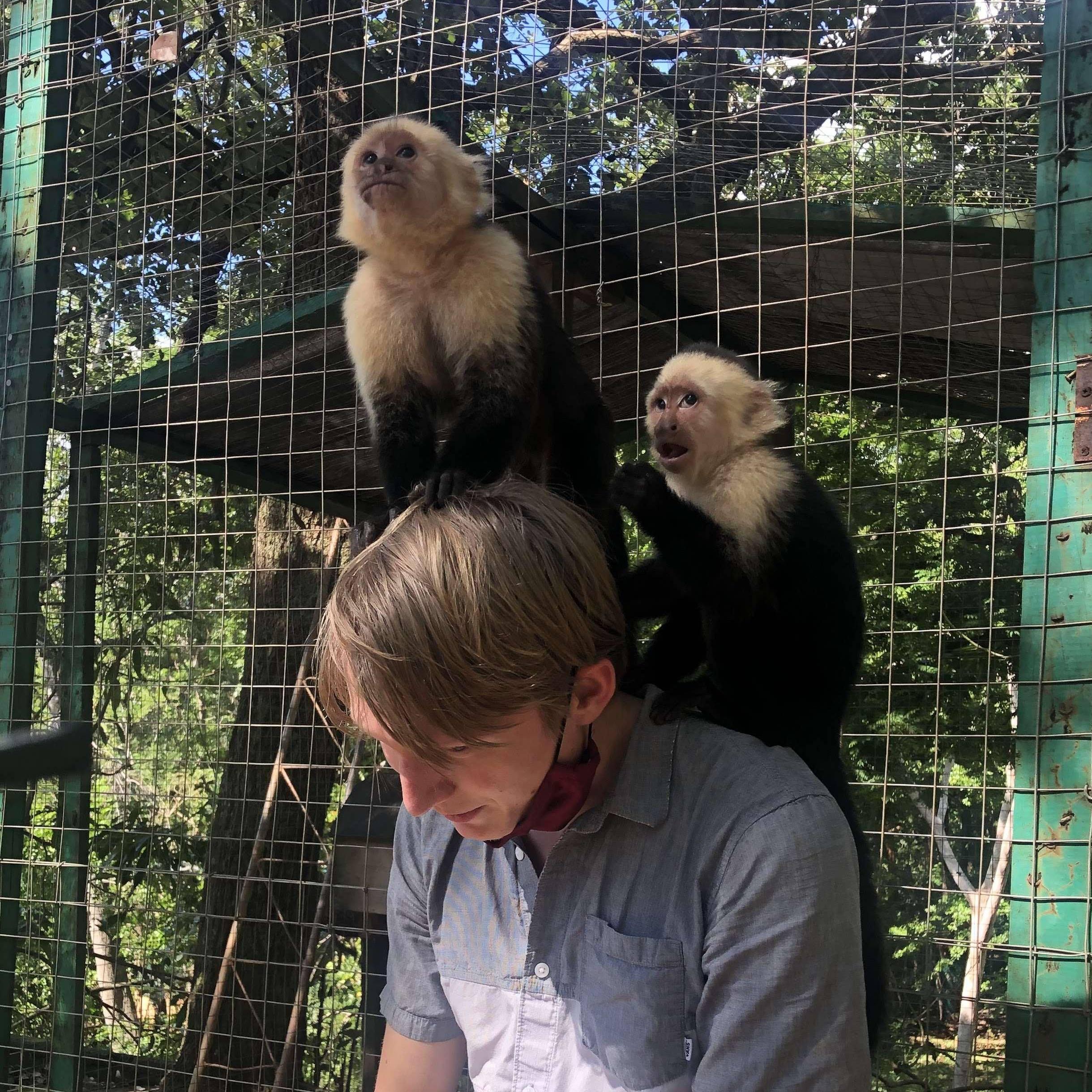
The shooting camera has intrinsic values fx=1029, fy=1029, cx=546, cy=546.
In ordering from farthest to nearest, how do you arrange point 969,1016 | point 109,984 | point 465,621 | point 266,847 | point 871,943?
point 109,984 < point 969,1016 < point 266,847 < point 871,943 < point 465,621

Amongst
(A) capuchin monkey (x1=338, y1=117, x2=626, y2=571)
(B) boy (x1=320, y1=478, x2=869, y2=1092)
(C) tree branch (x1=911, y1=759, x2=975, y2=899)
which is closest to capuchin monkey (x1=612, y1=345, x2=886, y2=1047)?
(A) capuchin monkey (x1=338, y1=117, x2=626, y2=571)

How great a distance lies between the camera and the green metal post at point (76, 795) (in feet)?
9.21

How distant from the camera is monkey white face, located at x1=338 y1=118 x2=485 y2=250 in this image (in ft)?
6.69

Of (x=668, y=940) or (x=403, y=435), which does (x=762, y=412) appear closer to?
(x=403, y=435)

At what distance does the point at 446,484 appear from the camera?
1.68m

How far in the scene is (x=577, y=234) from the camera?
8.67ft

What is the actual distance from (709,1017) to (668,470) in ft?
3.38

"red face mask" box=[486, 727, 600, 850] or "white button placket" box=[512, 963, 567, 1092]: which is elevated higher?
"red face mask" box=[486, 727, 600, 850]

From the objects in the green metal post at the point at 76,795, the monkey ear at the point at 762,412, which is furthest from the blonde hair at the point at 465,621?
the green metal post at the point at 76,795

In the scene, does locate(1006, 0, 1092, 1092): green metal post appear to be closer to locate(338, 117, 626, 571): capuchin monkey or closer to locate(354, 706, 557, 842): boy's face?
locate(338, 117, 626, 571): capuchin monkey

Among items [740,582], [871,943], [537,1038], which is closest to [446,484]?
[740,582]

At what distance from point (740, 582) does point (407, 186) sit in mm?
1032

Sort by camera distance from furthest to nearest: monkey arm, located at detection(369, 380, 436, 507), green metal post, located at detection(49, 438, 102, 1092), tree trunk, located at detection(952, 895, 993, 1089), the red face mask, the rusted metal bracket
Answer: tree trunk, located at detection(952, 895, 993, 1089)
green metal post, located at detection(49, 438, 102, 1092)
monkey arm, located at detection(369, 380, 436, 507)
the rusted metal bracket
the red face mask

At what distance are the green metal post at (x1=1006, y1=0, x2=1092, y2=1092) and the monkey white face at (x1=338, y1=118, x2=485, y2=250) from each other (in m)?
1.10
